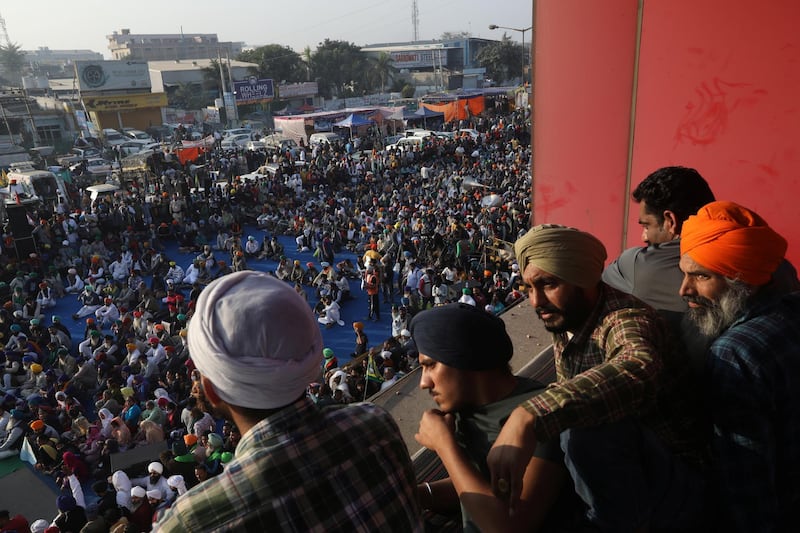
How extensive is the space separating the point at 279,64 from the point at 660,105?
47.9 meters

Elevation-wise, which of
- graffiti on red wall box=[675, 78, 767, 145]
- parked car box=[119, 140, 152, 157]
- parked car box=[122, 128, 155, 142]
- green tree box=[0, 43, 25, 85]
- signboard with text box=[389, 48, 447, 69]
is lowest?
parked car box=[119, 140, 152, 157]

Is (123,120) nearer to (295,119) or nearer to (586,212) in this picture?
(295,119)

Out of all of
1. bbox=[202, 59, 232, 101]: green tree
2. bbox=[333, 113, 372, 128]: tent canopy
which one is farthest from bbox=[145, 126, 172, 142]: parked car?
bbox=[333, 113, 372, 128]: tent canopy

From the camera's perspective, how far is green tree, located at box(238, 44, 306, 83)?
46531 mm

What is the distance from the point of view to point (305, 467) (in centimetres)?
109

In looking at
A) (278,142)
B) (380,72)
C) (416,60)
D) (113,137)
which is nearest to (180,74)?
(380,72)

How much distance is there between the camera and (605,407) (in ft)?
3.84

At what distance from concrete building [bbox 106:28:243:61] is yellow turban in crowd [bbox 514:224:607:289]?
100712 millimetres

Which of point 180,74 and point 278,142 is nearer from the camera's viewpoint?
point 278,142

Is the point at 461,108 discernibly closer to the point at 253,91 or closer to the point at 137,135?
the point at 253,91

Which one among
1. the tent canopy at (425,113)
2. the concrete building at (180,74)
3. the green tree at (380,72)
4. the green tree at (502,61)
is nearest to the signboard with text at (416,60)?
the green tree at (502,61)

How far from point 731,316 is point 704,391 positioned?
0.24 m

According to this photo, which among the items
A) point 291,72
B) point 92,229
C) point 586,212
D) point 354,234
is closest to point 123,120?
point 291,72

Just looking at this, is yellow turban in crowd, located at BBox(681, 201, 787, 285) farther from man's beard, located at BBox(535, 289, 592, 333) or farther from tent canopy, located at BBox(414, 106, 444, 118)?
tent canopy, located at BBox(414, 106, 444, 118)
